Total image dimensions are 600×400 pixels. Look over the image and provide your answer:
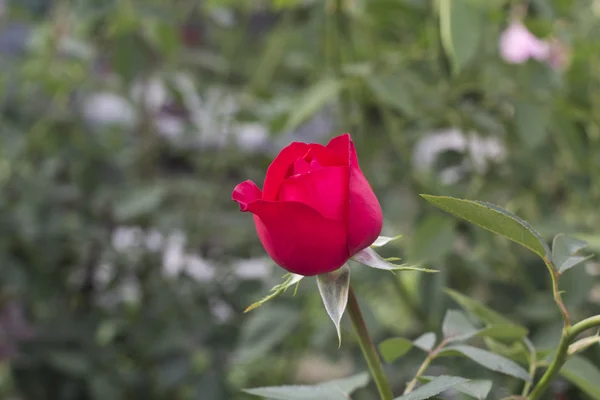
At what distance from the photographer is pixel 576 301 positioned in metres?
0.61

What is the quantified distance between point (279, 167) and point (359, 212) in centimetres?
4

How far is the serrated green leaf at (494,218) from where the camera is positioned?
25cm

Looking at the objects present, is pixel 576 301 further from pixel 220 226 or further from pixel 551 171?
pixel 220 226

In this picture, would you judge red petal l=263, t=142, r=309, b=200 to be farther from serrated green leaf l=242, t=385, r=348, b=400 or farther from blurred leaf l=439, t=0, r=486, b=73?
blurred leaf l=439, t=0, r=486, b=73

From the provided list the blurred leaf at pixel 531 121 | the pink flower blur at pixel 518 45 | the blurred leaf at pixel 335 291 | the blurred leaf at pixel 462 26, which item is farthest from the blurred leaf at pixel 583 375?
the pink flower blur at pixel 518 45

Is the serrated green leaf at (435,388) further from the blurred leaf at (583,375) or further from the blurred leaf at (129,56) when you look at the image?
the blurred leaf at (129,56)

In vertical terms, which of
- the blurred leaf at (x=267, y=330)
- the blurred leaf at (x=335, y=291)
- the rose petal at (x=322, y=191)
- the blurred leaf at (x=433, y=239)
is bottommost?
the blurred leaf at (x=267, y=330)

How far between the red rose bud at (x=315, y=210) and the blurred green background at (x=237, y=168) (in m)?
0.31

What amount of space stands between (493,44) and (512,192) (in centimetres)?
21

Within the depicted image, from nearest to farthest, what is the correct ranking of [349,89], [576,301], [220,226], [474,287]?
[576,301], [349,89], [474,287], [220,226]

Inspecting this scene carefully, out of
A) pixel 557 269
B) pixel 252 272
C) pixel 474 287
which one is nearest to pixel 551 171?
pixel 474 287

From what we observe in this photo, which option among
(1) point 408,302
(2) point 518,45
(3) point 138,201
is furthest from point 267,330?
(2) point 518,45

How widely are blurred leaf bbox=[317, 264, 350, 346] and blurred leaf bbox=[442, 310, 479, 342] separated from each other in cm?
9

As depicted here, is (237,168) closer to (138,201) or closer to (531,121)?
(138,201)
